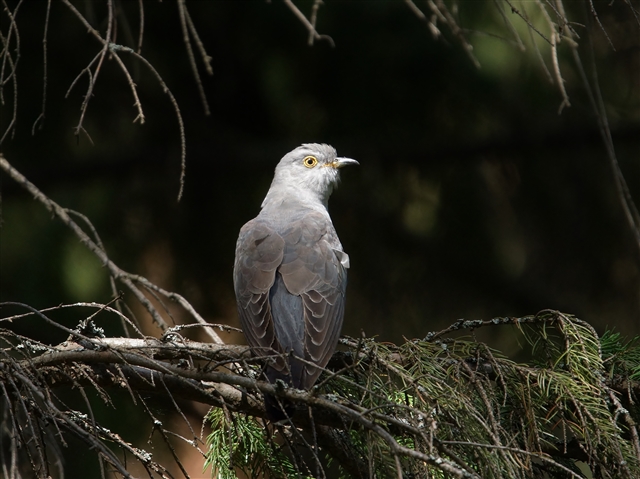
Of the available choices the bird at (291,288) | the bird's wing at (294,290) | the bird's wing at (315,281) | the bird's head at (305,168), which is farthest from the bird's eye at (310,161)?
the bird's wing at (294,290)

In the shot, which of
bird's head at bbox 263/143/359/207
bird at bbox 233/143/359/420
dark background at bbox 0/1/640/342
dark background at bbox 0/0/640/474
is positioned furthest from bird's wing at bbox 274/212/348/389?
dark background at bbox 0/0/640/474

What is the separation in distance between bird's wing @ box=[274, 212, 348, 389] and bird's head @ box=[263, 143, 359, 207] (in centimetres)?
57

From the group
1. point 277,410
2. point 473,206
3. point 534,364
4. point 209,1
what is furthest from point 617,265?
point 277,410

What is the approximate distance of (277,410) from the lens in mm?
2451

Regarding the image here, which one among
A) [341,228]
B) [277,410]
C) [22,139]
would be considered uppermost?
[22,139]

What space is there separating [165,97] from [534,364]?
3466 millimetres

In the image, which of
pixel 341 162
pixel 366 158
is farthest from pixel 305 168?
pixel 366 158

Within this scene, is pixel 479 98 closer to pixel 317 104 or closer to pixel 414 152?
pixel 414 152

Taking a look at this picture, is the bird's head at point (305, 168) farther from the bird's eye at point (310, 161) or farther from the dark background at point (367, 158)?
the dark background at point (367, 158)

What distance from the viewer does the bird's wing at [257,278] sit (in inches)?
130

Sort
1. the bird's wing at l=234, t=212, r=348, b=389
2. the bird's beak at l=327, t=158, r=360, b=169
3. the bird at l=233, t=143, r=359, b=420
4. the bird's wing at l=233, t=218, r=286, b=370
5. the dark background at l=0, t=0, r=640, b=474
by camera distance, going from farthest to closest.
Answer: the dark background at l=0, t=0, r=640, b=474 < the bird's beak at l=327, t=158, r=360, b=169 < the bird's wing at l=233, t=218, r=286, b=370 < the bird's wing at l=234, t=212, r=348, b=389 < the bird at l=233, t=143, r=359, b=420

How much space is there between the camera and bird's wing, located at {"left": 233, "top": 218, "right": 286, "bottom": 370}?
3314 mm

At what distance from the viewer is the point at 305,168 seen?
15.9 ft

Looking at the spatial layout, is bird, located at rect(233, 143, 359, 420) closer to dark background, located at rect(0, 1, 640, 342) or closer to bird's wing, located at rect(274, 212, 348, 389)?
bird's wing, located at rect(274, 212, 348, 389)
